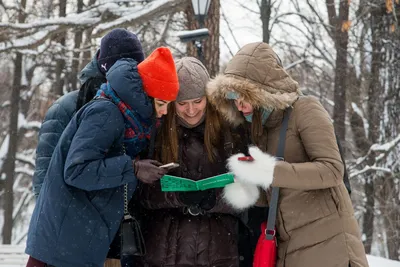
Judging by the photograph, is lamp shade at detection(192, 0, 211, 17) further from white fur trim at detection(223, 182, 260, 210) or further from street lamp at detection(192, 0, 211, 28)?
white fur trim at detection(223, 182, 260, 210)

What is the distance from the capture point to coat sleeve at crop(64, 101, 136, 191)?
2857 millimetres

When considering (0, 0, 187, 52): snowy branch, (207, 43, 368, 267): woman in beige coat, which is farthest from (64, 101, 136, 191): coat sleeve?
(0, 0, 187, 52): snowy branch

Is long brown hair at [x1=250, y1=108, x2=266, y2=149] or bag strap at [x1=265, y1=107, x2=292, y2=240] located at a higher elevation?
long brown hair at [x1=250, y1=108, x2=266, y2=149]

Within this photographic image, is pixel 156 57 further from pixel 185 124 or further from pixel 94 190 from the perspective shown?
pixel 94 190

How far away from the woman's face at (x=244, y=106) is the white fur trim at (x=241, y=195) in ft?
1.36

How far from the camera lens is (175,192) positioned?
3266 mm

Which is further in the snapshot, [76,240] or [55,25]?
[55,25]

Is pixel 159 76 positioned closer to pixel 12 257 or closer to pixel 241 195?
pixel 241 195

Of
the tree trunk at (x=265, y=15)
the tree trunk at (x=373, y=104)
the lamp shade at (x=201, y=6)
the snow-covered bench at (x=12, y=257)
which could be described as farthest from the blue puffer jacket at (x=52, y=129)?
the tree trunk at (x=265, y=15)

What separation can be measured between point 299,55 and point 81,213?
16055 mm

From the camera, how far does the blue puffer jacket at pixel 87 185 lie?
2877 millimetres

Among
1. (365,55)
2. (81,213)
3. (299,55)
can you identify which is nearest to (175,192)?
(81,213)

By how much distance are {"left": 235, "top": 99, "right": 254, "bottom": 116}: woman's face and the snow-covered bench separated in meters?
4.34

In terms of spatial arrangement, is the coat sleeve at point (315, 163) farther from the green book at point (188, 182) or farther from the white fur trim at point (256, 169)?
the green book at point (188, 182)
